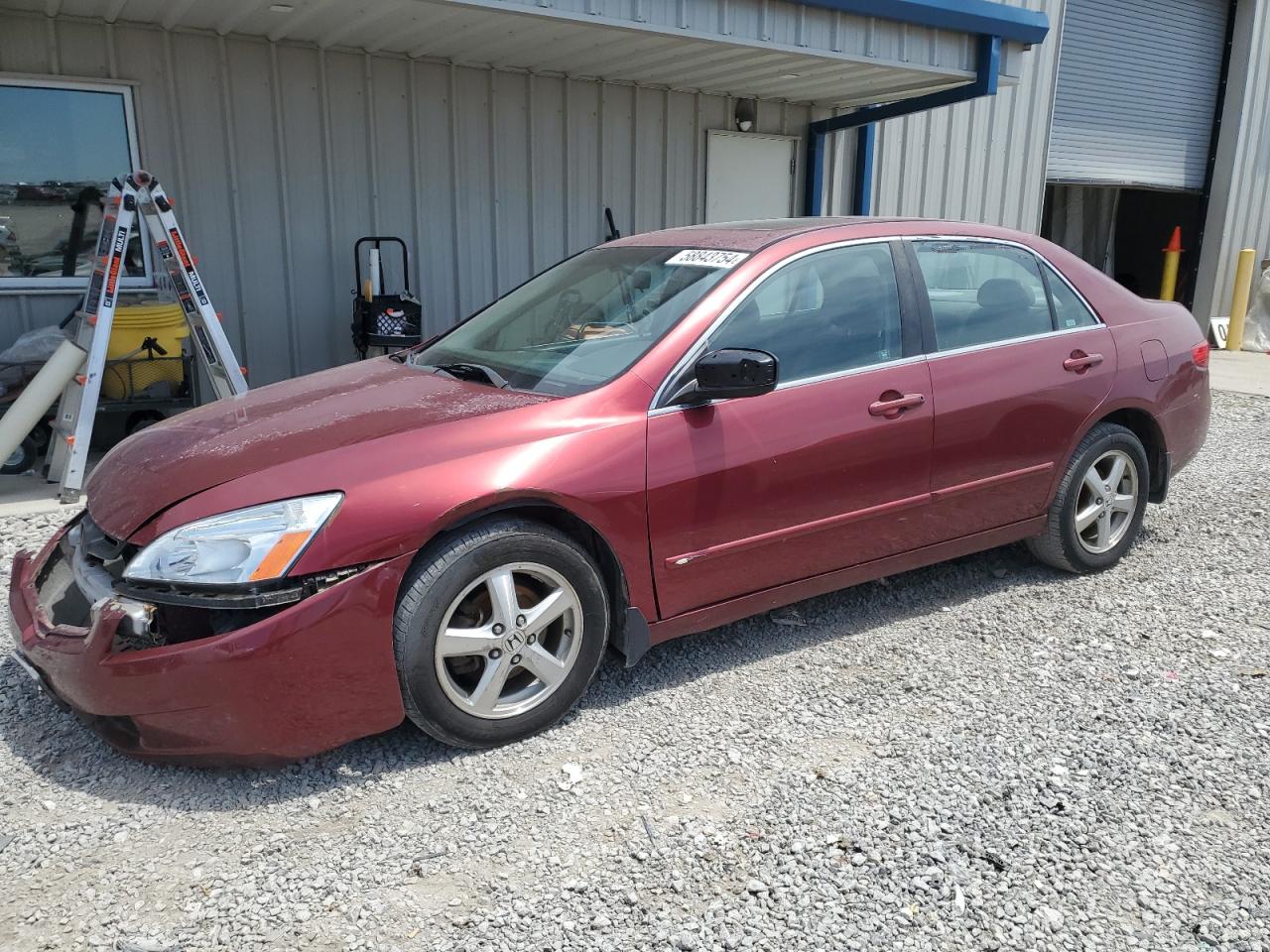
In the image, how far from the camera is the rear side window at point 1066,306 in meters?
4.34

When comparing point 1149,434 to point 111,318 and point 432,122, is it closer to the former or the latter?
point 111,318

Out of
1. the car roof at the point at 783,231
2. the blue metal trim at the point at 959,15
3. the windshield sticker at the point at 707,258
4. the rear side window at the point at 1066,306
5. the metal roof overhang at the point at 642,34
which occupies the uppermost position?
the blue metal trim at the point at 959,15

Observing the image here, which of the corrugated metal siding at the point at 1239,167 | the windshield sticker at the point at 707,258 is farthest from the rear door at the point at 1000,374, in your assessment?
the corrugated metal siding at the point at 1239,167

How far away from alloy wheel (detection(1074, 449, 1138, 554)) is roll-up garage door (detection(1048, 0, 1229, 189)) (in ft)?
30.4

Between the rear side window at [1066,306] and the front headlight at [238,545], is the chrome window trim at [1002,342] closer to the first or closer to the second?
the rear side window at [1066,306]

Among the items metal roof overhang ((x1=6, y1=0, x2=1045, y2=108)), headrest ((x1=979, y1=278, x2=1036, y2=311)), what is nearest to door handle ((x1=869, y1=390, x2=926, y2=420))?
headrest ((x1=979, y1=278, x2=1036, y2=311))

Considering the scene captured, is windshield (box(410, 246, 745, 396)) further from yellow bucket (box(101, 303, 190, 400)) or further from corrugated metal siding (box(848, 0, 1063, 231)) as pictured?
corrugated metal siding (box(848, 0, 1063, 231))

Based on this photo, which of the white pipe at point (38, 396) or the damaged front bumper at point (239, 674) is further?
the white pipe at point (38, 396)

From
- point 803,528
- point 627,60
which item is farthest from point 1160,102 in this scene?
point 803,528

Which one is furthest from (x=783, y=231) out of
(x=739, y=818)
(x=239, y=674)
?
(x=239, y=674)

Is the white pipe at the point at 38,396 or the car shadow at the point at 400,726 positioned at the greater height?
the white pipe at the point at 38,396

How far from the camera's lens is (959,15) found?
733cm

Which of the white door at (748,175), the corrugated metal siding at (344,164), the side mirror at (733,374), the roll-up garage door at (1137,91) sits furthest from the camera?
the roll-up garage door at (1137,91)

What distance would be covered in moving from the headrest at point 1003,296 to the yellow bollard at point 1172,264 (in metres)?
12.1
